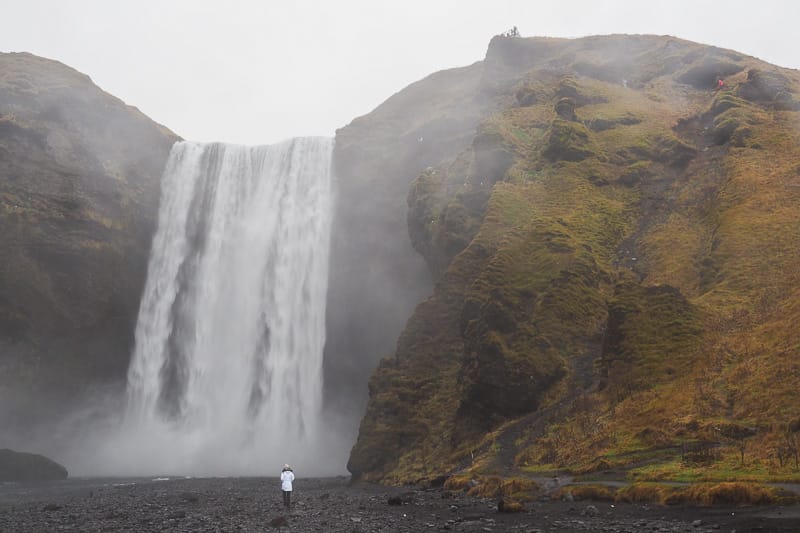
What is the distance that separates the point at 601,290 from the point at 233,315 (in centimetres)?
3600

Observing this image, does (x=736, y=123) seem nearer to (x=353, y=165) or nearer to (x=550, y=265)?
(x=550, y=265)

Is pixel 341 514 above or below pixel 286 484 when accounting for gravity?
below

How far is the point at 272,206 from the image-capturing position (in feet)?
217

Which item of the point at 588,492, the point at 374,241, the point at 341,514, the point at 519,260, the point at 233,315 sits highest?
the point at 374,241

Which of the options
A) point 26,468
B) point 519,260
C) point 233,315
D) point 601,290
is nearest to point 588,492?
point 601,290

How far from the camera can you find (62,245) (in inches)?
2331

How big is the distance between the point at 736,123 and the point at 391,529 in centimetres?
4835

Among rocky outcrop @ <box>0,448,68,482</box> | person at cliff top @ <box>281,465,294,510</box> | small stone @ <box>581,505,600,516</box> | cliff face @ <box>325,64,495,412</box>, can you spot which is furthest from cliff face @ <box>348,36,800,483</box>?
rocky outcrop @ <box>0,448,68,482</box>

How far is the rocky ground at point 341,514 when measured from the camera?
1507 cm

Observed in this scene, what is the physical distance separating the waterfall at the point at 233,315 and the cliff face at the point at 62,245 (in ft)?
9.16

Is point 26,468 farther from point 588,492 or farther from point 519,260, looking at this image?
point 588,492

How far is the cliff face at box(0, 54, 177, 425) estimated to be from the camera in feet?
192

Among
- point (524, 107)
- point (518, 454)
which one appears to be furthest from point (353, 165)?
point (518, 454)

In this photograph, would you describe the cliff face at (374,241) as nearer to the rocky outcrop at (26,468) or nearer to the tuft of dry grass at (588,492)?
the rocky outcrop at (26,468)
